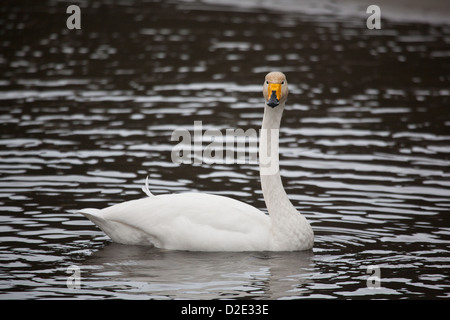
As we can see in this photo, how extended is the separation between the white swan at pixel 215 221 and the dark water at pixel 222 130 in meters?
0.16

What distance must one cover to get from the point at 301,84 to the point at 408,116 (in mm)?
3228

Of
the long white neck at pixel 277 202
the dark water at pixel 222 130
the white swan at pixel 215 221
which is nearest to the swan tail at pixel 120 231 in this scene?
the white swan at pixel 215 221

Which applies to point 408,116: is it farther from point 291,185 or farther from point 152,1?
point 152,1

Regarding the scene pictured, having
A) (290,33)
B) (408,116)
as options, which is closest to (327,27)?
(290,33)

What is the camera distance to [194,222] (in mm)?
9867

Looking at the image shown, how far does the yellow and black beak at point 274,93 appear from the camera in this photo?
31.9 ft

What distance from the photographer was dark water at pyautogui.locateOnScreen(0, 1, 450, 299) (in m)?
9.22

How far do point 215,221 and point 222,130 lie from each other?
601 cm

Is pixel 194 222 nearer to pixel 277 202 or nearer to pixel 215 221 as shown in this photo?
pixel 215 221

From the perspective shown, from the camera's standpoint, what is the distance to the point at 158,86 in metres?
19.1

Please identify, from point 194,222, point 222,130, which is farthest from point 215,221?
point 222,130

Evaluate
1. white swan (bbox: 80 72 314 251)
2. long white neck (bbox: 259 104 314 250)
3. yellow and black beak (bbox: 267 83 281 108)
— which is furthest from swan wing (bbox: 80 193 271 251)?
yellow and black beak (bbox: 267 83 281 108)

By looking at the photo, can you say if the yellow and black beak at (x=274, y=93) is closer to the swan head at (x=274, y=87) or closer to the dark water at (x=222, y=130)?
the swan head at (x=274, y=87)

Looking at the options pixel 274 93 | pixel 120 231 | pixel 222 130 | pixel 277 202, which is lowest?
A: pixel 120 231
